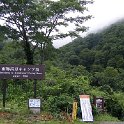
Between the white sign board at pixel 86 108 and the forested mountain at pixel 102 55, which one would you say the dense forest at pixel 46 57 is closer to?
the white sign board at pixel 86 108

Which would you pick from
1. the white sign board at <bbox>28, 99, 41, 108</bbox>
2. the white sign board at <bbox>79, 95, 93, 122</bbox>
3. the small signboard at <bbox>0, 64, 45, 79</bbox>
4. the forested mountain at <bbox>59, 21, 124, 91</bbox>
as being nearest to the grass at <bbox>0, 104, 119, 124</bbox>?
the white sign board at <bbox>28, 99, 41, 108</bbox>

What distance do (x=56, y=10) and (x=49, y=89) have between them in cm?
664

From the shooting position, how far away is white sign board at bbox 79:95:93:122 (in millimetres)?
15147

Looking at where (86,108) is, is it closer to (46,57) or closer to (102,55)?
(46,57)

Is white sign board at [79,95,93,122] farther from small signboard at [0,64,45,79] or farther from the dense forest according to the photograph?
small signboard at [0,64,45,79]

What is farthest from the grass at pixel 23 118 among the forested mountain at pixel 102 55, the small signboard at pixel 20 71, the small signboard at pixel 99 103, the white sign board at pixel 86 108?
the forested mountain at pixel 102 55

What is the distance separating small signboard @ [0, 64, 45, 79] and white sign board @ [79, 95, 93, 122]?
7.36 feet

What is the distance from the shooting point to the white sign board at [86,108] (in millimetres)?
15147

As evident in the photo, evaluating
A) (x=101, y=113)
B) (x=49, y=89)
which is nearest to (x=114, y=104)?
(x=101, y=113)

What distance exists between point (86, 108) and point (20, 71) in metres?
3.55

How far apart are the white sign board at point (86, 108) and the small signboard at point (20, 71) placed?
224 centimetres

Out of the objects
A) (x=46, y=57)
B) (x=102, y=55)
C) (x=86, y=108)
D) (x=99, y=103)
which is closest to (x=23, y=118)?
(x=86, y=108)

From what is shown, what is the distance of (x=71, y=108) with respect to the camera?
16188 mm

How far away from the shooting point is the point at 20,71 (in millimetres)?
16609
